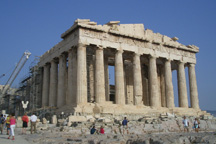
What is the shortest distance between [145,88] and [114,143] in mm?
31098

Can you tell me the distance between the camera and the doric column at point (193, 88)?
3844 cm

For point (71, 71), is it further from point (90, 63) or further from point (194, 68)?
point (194, 68)

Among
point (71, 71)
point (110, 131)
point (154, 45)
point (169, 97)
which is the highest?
point (154, 45)

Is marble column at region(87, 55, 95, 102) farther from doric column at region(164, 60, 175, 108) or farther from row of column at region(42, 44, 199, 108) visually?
doric column at region(164, 60, 175, 108)

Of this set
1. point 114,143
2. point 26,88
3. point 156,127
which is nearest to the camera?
point 114,143

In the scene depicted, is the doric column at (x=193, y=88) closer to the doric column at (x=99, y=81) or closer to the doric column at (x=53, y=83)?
the doric column at (x=99, y=81)

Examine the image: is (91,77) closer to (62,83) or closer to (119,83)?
(62,83)

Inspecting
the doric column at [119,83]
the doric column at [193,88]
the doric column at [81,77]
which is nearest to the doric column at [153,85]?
the doric column at [119,83]

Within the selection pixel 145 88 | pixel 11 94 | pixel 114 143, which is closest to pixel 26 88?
pixel 11 94

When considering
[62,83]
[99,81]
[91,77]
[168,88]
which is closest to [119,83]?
[99,81]

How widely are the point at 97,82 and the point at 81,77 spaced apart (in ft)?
6.53

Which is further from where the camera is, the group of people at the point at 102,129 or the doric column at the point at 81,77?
the doric column at the point at 81,77

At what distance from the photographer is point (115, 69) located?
3222 cm

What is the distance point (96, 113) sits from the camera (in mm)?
27297
